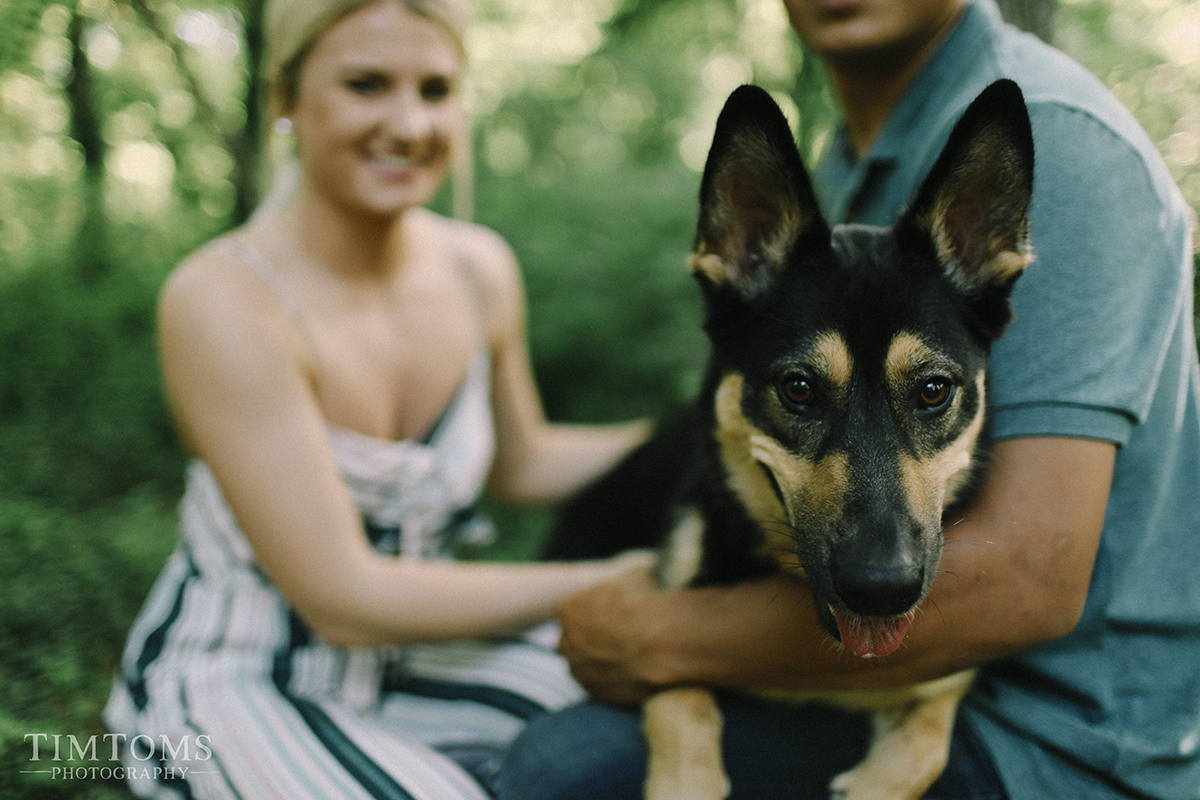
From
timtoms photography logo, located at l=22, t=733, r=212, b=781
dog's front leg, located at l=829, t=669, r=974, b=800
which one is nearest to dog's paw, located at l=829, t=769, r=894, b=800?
dog's front leg, located at l=829, t=669, r=974, b=800

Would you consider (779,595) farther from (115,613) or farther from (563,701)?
(115,613)

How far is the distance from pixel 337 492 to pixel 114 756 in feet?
3.53

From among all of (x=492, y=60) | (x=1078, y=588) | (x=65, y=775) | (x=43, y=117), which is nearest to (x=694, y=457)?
(x=1078, y=588)

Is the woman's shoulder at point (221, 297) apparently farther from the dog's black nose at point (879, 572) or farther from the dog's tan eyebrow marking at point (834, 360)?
the dog's black nose at point (879, 572)

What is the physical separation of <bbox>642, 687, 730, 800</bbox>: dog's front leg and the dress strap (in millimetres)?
1527

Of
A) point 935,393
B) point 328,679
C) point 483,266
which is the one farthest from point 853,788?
point 483,266

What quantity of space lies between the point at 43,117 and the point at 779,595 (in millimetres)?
4313

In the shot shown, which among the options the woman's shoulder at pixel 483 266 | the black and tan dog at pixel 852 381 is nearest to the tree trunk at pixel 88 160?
the woman's shoulder at pixel 483 266

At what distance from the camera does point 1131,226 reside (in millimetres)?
1665

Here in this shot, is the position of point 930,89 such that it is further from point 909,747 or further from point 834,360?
point 909,747

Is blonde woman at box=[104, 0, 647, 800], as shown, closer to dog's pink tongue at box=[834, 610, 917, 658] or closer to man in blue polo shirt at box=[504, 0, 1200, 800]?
man in blue polo shirt at box=[504, 0, 1200, 800]

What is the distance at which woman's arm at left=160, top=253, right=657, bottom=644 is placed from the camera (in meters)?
2.29

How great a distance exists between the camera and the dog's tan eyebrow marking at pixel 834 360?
1.77 m

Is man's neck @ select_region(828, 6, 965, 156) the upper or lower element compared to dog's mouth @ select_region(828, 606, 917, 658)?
upper
